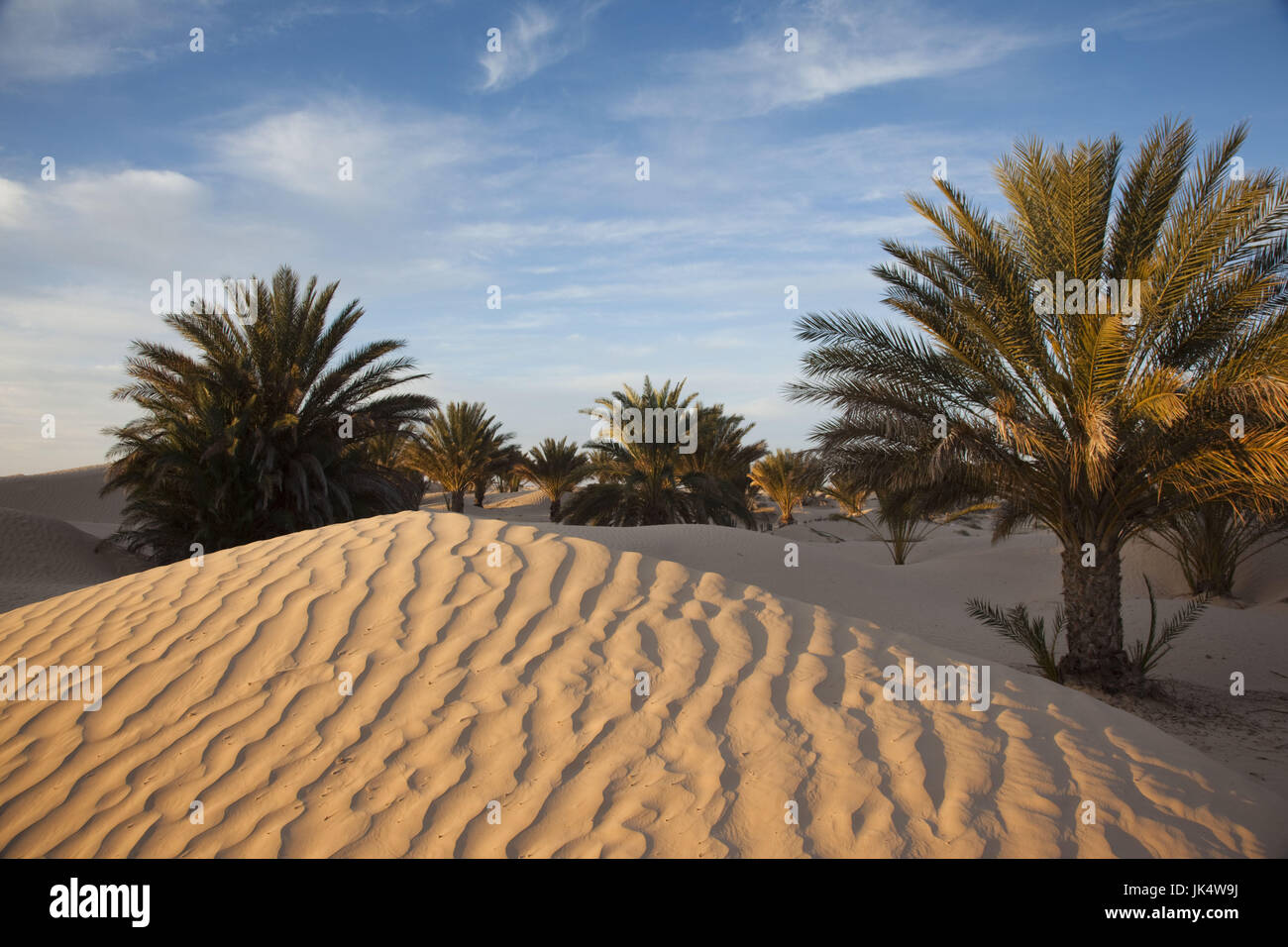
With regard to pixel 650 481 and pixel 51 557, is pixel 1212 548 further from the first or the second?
pixel 51 557

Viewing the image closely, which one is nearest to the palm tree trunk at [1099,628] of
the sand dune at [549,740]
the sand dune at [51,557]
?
the sand dune at [549,740]

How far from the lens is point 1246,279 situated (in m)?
6.50

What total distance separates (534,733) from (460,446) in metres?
22.6

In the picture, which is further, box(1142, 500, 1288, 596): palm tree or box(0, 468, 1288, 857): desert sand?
box(1142, 500, 1288, 596): palm tree

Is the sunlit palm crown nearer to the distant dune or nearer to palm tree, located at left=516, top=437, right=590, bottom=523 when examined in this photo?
palm tree, located at left=516, top=437, right=590, bottom=523

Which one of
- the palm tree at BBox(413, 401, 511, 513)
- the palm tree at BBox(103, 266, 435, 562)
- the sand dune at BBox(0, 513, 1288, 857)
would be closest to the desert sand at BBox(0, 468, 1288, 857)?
the sand dune at BBox(0, 513, 1288, 857)

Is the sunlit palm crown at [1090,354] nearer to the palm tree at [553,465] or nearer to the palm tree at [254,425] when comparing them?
the palm tree at [254,425]

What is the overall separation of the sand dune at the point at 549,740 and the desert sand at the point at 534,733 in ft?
0.04

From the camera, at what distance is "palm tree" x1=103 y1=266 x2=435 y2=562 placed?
1255cm

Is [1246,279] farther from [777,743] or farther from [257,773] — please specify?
[257,773]

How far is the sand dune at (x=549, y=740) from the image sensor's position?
3.01 metres

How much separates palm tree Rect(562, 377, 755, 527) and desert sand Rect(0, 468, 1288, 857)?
12.2 meters

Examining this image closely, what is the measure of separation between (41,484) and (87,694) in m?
38.7
